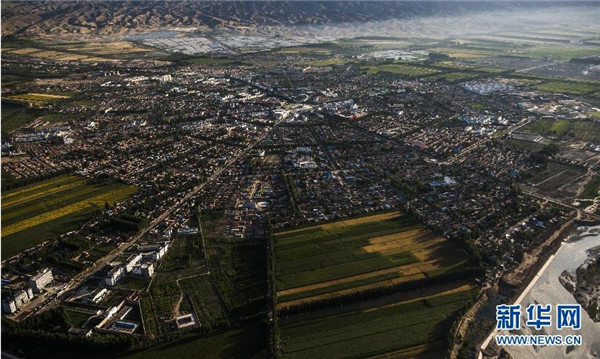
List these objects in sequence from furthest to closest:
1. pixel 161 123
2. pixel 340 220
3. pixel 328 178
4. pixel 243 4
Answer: pixel 243 4 → pixel 161 123 → pixel 328 178 → pixel 340 220

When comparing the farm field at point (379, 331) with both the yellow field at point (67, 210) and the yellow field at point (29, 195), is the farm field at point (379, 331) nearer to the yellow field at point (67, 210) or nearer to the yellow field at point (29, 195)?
the yellow field at point (67, 210)

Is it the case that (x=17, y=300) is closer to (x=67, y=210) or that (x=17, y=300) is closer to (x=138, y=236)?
(x=138, y=236)

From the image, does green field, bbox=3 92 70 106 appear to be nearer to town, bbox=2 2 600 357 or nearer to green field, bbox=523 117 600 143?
town, bbox=2 2 600 357

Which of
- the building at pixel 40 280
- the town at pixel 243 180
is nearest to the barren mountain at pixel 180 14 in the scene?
the town at pixel 243 180

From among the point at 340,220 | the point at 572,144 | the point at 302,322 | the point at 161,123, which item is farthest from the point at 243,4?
the point at 302,322

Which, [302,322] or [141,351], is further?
[302,322]

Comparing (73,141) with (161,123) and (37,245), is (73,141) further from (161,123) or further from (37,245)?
(37,245)

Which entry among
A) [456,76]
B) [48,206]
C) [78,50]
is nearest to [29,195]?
[48,206]
